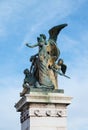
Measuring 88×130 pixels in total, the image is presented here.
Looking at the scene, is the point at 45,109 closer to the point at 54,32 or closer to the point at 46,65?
the point at 46,65

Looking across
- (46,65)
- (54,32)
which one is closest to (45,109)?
(46,65)

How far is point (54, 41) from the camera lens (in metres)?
22.1

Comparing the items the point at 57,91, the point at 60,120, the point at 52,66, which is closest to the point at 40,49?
the point at 52,66

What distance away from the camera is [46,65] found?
21.2 meters

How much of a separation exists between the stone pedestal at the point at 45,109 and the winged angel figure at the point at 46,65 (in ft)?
2.08

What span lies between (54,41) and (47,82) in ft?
8.02

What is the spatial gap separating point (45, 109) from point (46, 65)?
2.32m

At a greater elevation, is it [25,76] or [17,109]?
[25,76]

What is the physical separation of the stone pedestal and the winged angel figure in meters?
0.63

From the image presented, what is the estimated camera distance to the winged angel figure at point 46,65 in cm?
2097

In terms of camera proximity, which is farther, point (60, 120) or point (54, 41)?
point (54, 41)

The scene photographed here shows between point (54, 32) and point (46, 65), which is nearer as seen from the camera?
point (46, 65)

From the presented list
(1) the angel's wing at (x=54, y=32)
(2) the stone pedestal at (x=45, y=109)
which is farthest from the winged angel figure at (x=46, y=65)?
(2) the stone pedestal at (x=45, y=109)

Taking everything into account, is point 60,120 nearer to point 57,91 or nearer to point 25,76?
point 57,91
